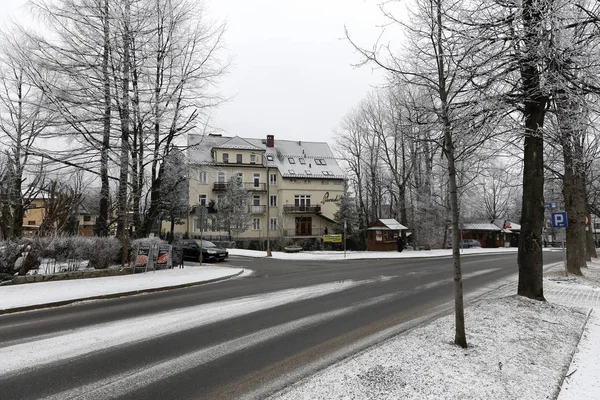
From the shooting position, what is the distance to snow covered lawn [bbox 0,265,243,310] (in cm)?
959

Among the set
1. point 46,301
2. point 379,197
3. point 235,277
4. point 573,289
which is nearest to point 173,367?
point 46,301

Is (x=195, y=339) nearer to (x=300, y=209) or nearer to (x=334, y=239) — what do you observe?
(x=334, y=239)

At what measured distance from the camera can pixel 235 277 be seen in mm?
15742

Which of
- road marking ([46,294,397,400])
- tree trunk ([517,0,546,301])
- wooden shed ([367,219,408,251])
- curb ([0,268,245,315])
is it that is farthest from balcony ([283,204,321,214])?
road marking ([46,294,397,400])

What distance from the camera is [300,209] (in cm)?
4862

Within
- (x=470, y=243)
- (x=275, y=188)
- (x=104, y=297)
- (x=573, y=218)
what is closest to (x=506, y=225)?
(x=470, y=243)

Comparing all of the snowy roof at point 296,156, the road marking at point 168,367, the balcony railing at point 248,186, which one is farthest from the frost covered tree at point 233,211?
the road marking at point 168,367

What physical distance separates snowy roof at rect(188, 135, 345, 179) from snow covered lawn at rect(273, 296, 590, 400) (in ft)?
142

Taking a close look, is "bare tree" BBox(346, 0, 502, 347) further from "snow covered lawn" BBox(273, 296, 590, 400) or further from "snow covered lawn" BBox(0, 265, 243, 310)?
"snow covered lawn" BBox(0, 265, 243, 310)

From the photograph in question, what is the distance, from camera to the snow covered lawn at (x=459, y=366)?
4.00 meters

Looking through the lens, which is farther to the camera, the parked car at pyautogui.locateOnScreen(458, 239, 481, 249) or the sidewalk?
the parked car at pyautogui.locateOnScreen(458, 239, 481, 249)

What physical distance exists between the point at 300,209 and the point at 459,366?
4405 cm

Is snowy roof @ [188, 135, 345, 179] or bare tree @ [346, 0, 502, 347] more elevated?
snowy roof @ [188, 135, 345, 179]

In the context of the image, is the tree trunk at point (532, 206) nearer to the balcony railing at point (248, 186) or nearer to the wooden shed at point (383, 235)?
the wooden shed at point (383, 235)
